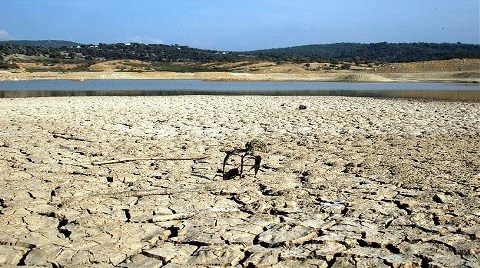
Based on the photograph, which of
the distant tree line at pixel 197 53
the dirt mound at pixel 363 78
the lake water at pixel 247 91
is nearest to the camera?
the lake water at pixel 247 91

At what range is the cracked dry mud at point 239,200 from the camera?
3447mm

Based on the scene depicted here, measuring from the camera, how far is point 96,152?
23.1 feet

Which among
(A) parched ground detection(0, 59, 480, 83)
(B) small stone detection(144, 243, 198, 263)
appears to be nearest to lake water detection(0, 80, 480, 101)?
(A) parched ground detection(0, 59, 480, 83)

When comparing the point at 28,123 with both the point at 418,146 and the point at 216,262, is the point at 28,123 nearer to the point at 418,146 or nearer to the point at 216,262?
the point at 418,146

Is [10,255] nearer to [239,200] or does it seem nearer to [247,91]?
[239,200]

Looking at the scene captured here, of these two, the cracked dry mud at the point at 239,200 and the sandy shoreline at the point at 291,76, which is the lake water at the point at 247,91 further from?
the cracked dry mud at the point at 239,200

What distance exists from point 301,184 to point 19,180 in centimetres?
295

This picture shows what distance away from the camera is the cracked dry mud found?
3.45 meters

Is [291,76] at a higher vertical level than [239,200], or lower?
lower

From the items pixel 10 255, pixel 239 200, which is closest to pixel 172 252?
pixel 10 255

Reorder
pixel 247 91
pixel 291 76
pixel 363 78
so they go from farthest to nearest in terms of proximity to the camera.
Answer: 1. pixel 291 76
2. pixel 363 78
3. pixel 247 91

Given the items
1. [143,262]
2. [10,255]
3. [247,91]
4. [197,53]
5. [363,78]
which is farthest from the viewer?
[197,53]

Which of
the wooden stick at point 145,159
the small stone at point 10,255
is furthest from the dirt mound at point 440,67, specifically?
the small stone at point 10,255

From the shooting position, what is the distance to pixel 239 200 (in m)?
4.67
